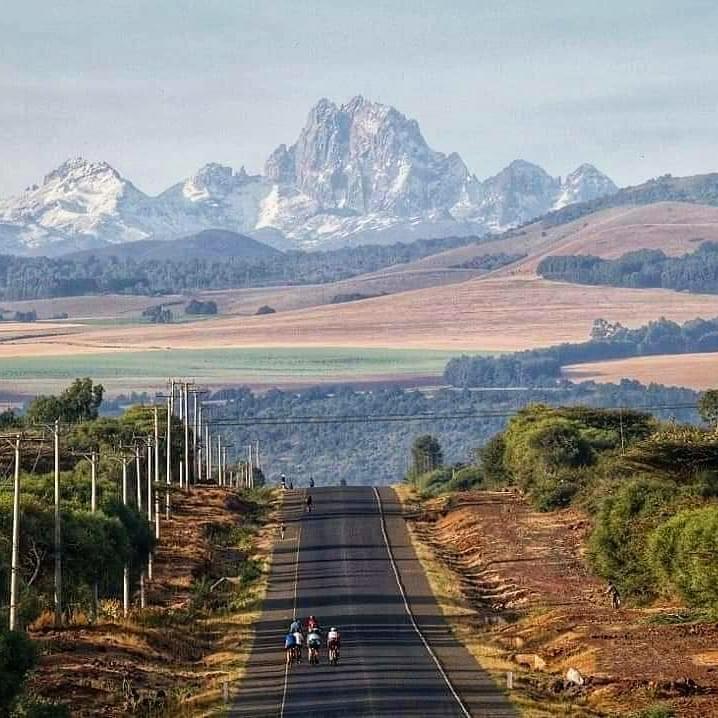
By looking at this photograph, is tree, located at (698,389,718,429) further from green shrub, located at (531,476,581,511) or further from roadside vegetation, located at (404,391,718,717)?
green shrub, located at (531,476,581,511)

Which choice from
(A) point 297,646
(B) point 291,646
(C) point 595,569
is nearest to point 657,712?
(B) point 291,646

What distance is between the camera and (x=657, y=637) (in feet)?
205

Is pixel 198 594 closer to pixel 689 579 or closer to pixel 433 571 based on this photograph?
pixel 433 571

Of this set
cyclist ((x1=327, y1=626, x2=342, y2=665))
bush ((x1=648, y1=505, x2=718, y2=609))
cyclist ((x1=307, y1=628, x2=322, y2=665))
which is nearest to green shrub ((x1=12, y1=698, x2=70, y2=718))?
cyclist ((x1=327, y1=626, x2=342, y2=665))

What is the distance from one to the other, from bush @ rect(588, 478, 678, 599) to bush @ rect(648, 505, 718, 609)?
3229 millimetres

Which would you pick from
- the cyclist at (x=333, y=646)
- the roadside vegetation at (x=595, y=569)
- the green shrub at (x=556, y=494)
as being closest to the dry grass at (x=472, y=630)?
the roadside vegetation at (x=595, y=569)

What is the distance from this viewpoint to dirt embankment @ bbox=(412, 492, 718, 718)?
5050 centimetres

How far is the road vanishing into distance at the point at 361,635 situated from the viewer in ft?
160

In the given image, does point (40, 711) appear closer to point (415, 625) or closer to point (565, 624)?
point (565, 624)

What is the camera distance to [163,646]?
207 feet

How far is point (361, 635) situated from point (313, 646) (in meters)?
8.81

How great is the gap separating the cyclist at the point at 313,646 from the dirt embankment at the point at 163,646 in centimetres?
217

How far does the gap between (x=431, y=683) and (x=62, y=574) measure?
19.8 metres

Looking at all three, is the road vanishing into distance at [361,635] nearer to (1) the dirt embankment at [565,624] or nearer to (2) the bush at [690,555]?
(1) the dirt embankment at [565,624]
